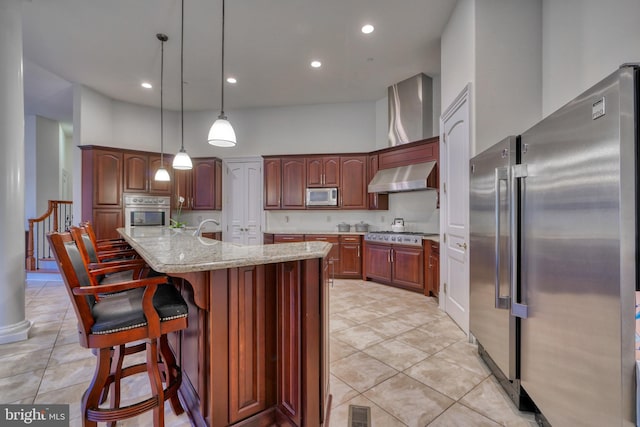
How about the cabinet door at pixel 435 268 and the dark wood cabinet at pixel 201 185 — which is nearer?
the cabinet door at pixel 435 268

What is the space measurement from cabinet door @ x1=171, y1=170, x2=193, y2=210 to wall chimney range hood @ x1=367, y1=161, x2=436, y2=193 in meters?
3.68

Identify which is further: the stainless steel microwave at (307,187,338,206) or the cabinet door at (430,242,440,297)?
the stainless steel microwave at (307,187,338,206)

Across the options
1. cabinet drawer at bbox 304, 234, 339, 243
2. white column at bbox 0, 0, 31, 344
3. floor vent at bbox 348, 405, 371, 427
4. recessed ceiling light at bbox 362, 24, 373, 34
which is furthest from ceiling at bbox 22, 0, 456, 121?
floor vent at bbox 348, 405, 371, 427

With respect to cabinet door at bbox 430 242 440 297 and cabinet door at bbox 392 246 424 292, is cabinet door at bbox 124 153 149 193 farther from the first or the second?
cabinet door at bbox 430 242 440 297

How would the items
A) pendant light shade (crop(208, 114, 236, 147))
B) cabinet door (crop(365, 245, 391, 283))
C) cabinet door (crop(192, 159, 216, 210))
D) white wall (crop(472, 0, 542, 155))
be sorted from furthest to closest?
cabinet door (crop(192, 159, 216, 210)) < cabinet door (crop(365, 245, 391, 283)) < white wall (crop(472, 0, 542, 155)) < pendant light shade (crop(208, 114, 236, 147))

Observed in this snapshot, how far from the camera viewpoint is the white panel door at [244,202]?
240 inches

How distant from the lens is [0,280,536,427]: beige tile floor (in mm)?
1706

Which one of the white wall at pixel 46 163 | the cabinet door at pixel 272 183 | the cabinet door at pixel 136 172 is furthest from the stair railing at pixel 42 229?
the cabinet door at pixel 272 183

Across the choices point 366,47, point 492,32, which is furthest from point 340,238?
point 492,32

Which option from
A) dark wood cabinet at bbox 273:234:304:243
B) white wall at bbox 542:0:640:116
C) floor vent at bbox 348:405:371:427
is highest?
white wall at bbox 542:0:640:116

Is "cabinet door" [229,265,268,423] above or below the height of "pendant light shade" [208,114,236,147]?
below

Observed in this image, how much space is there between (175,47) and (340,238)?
3.77 meters

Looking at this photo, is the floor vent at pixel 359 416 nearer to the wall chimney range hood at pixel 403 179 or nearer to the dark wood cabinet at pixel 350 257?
the wall chimney range hood at pixel 403 179

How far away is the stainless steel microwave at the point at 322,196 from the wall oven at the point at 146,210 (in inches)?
111
